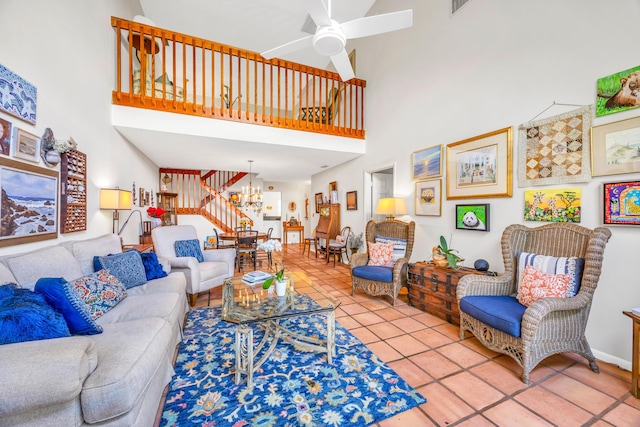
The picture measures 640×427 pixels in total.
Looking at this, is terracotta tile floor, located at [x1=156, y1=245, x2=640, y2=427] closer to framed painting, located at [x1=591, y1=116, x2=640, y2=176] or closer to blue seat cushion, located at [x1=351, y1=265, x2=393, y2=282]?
blue seat cushion, located at [x1=351, y1=265, x2=393, y2=282]

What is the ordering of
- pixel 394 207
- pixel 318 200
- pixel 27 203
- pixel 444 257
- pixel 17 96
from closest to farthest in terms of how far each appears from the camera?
pixel 17 96 < pixel 27 203 < pixel 444 257 < pixel 394 207 < pixel 318 200

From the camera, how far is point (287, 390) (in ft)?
5.62

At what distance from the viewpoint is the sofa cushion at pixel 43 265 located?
1.56 m

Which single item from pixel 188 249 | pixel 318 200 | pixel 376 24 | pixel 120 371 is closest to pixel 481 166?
pixel 376 24

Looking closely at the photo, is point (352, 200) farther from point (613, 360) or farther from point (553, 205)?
point (613, 360)

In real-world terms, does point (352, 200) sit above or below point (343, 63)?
below

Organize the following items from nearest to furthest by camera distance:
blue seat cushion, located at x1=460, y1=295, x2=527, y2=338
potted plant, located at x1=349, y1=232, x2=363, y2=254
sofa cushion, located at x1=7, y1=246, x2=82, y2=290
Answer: sofa cushion, located at x1=7, y1=246, x2=82, y2=290
blue seat cushion, located at x1=460, y1=295, x2=527, y2=338
potted plant, located at x1=349, y1=232, x2=363, y2=254

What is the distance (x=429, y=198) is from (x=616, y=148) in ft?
6.01

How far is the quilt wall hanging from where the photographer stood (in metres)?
2.14

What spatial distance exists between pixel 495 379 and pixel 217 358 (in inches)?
84.5

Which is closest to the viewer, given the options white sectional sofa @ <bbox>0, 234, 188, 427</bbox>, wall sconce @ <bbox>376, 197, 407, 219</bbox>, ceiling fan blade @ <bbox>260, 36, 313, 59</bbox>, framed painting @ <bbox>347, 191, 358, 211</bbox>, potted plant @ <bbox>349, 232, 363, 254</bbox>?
white sectional sofa @ <bbox>0, 234, 188, 427</bbox>

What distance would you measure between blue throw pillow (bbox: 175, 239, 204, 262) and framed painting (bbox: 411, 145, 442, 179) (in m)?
3.42

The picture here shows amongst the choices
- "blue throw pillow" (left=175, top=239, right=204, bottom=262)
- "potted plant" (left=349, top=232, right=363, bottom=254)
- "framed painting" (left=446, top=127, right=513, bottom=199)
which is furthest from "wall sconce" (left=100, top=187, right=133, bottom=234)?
"framed painting" (left=446, top=127, right=513, bottom=199)

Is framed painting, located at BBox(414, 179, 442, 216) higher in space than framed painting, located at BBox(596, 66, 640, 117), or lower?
lower
